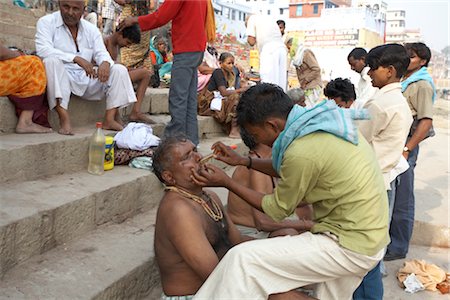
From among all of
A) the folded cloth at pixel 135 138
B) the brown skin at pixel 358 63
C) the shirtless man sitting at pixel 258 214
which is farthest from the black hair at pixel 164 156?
the brown skin at pixel 358 63

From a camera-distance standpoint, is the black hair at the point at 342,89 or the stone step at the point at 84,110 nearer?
the stone step at the point at 84,110

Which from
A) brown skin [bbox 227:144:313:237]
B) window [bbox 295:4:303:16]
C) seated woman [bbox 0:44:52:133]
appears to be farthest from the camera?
window [bbox 295:4:303:16]

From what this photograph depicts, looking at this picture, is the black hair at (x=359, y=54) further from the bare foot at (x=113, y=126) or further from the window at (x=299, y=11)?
the window at (x=299, y=11)

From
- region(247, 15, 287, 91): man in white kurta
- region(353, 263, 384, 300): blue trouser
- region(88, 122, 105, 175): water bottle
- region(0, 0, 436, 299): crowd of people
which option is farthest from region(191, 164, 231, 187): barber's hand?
region(247, 15, 287, 91): man in white kurta

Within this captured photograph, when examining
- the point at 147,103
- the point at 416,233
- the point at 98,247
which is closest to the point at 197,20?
the point at 147,103

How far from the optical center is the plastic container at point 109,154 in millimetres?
3514

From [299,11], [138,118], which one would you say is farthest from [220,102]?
[299,11]

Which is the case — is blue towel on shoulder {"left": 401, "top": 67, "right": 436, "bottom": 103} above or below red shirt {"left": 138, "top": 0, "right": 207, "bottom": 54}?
below

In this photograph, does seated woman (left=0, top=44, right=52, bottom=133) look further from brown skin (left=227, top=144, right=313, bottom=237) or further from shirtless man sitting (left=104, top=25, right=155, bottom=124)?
brown skin (left=227, top=144, right=313, bottom=237)

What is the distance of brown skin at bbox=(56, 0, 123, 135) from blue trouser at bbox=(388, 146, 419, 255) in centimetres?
281

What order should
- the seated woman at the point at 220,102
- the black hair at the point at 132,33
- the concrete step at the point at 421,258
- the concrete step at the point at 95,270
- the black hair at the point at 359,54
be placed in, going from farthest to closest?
the seated woman at the point at 220,102
the black hair at the point at 359,54
the black hair at the point at 132,33
the concrete step at the point at 421,258
the concrete step at the point at 95,270

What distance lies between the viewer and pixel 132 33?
15.6ft

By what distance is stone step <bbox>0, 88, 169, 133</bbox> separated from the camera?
3312 millimetres

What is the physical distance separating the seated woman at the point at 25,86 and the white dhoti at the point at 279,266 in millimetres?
2335
